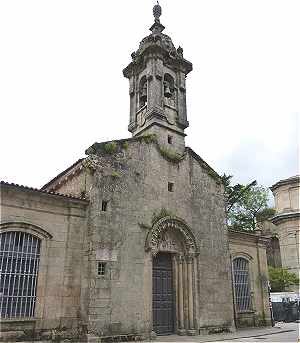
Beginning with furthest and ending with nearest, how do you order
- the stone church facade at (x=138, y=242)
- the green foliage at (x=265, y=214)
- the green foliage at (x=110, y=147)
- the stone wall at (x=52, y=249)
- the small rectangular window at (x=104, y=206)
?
1. the green foliage at (x=265, y=214)
2. the green foliage at (x=110, y=147)
3. the small rectangular window at (x=104, y=206)
4. the stone church facade at (x=138, y=242)
5. the stone wall at (x=52, y=249)

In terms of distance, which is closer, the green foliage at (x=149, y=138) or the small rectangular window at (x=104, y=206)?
the small rectangular window at (x=104, y=206)

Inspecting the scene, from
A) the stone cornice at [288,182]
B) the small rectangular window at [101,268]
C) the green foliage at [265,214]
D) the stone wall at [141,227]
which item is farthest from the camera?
the green foliage at [265,214]

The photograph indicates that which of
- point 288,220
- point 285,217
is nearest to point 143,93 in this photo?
point 285,217

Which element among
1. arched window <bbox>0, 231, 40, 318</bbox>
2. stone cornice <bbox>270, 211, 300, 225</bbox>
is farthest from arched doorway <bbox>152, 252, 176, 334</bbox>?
stone cornice <bbox>270, 211, 300, 225</bbox>

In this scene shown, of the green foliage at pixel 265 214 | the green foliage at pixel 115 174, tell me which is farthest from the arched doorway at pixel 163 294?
the green foliage at pixel 265 214

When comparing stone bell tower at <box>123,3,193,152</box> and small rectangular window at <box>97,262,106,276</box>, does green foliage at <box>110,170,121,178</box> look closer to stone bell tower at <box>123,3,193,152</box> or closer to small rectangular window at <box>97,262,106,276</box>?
small rectangular window at <box>97,262,106,276</box>

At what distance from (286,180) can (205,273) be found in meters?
23.6

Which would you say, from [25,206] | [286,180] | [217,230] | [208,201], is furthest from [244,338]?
[286,180]

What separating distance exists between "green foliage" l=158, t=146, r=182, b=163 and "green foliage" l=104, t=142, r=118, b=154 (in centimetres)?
285

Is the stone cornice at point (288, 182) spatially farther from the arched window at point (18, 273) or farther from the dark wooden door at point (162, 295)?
the arched window at point (18, 273)

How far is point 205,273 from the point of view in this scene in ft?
56.6

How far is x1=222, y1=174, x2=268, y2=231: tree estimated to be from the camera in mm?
38188

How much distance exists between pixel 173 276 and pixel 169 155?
19.6 ft

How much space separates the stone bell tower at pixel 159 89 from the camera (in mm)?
18906
